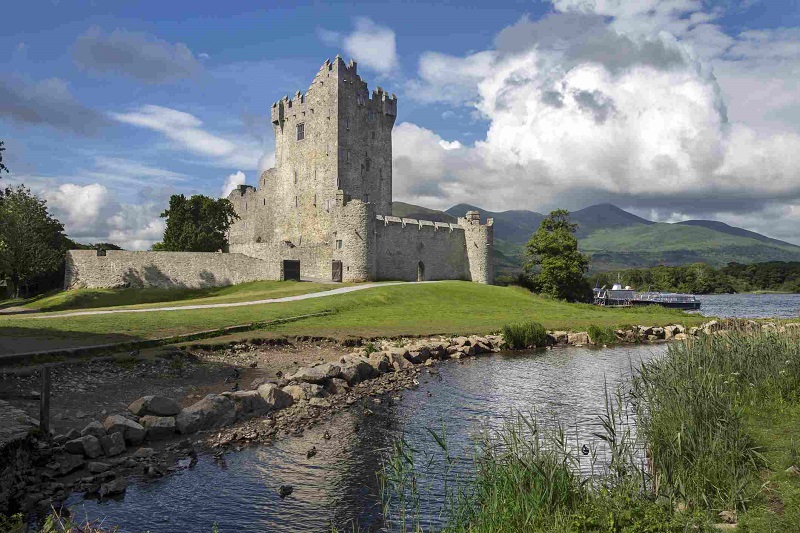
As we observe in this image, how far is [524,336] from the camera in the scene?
105ft

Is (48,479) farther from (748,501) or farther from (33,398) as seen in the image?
(748,501)

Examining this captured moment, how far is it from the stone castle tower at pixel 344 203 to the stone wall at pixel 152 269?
3.89 meters

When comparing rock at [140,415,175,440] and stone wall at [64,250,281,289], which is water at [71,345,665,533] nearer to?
rock at [140,415,175,440]

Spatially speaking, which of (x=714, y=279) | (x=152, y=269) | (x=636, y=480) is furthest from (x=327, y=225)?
(x=714, y=279)

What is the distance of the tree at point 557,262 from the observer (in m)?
62.5

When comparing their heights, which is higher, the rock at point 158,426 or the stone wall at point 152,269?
the stone wall at point 152,269

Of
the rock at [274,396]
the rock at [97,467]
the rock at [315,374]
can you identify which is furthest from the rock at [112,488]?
the rock at [315,374]

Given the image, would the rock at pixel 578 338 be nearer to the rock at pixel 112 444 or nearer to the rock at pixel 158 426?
the rock at pixel 158 426

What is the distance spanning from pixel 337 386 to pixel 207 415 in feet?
17.9

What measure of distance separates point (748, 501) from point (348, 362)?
15.5 m

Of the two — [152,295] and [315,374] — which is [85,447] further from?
[152,295]

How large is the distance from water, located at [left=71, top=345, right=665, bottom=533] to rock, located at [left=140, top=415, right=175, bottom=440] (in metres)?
1.97

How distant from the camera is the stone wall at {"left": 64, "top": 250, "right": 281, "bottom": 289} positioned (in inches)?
2243

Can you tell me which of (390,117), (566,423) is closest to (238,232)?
(390,117)
